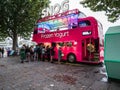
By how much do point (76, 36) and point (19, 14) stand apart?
13413 mm

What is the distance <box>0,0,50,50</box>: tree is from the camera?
2534cm

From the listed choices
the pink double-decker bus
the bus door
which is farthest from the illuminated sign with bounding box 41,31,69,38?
the bus door

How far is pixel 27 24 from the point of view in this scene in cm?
2781

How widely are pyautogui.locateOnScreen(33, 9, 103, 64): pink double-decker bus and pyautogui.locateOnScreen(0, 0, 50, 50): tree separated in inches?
353

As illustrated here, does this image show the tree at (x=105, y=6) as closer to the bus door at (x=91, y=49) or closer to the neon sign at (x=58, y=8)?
the bus door at (x=91, y=49)

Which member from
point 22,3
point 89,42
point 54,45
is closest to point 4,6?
point 22,3

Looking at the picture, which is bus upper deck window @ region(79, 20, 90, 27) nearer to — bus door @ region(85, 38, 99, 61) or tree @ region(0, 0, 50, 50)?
bus door @ region(85, 38, 99, 61)

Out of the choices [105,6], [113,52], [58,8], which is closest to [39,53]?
[105,6]

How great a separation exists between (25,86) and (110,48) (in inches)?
168

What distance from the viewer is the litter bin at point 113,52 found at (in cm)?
809

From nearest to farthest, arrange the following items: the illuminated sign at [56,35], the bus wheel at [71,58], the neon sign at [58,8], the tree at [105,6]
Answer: the tree at [105,6] < the bus wheel at [71,58] < the illuminated sign at [56,35] < the neon sign at [58,8]

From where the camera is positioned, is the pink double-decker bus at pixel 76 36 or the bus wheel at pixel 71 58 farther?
the bus wheel at pixel 71 58

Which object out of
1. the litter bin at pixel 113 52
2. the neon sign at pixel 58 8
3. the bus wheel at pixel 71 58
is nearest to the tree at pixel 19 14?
the bus wheel at pixel 71 58

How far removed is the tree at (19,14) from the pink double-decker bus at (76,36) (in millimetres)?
8978
